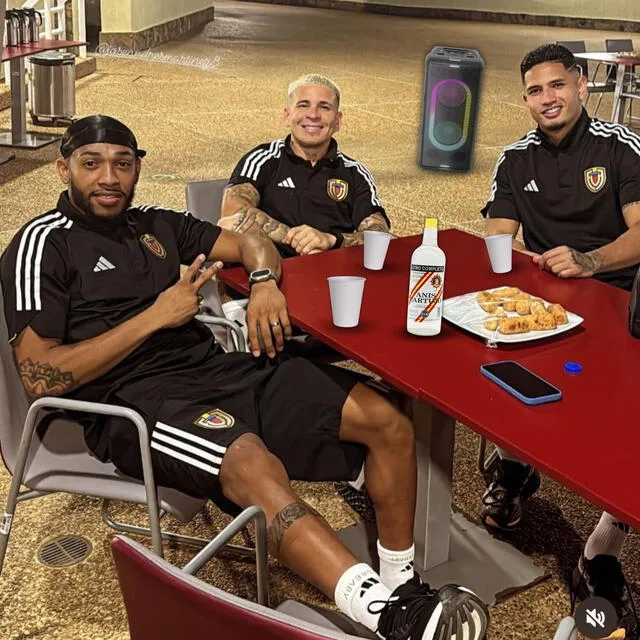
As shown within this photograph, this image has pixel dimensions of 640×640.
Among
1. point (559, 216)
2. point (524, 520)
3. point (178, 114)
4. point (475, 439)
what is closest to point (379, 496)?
point (524, 520)

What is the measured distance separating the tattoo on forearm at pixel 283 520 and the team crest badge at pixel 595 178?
5.99 feet

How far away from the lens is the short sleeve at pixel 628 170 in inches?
128

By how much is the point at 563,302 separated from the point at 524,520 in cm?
77

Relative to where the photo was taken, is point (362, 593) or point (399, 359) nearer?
point (362, 593)

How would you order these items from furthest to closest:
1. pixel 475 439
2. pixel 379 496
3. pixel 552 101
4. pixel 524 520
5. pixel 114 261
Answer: pixel 475 439 < pixel 552 101 < pixel 524 520 < pixel 114 261 < pixel 379 496

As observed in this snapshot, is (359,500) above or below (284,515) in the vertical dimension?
below

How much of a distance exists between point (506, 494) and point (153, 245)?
4.14 ft

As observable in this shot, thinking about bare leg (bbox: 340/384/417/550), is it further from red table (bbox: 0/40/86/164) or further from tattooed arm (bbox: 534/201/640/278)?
red table (bbox: 0/40/86/164)

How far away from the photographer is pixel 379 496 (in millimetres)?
2309

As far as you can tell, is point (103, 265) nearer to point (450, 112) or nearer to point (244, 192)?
point (244, 192)

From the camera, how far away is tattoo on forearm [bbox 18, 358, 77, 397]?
2.25 meters

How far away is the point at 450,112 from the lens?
314 inches

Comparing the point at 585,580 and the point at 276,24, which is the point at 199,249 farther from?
the point at 276,24

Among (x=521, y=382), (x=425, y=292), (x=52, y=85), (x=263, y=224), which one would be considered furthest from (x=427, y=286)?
(x=52, y=85)
